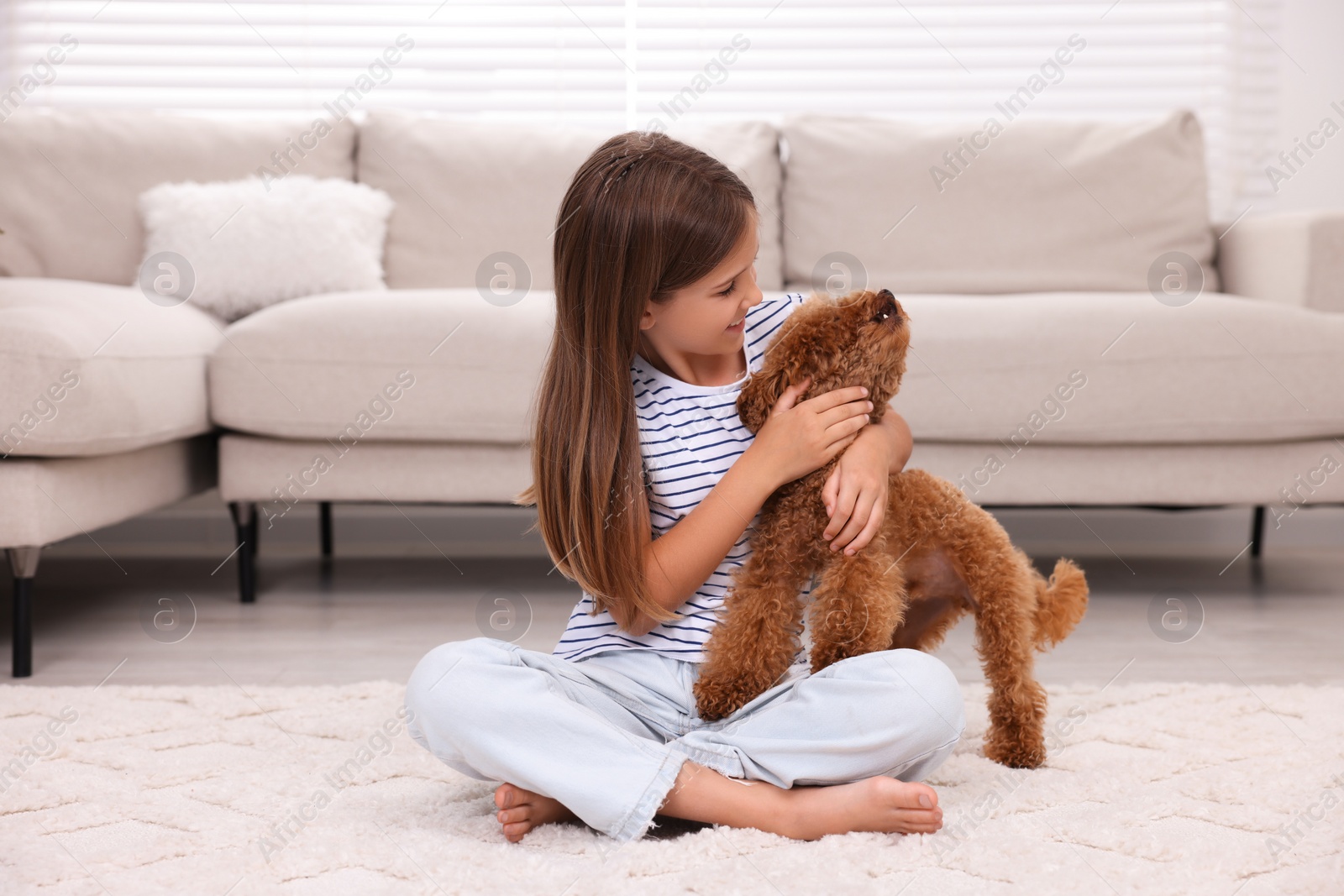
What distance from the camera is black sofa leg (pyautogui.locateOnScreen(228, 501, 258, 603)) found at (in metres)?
2.27

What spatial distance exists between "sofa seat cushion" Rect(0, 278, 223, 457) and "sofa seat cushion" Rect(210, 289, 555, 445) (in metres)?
0.12

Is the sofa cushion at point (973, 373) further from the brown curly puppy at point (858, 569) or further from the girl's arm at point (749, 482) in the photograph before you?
the girl's arm at point (749, 482)

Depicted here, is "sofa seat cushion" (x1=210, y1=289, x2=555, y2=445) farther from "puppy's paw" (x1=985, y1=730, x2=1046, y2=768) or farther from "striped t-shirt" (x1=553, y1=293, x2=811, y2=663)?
"puppy's paw" (x1=985, y1=730, x2=1046, y2=768)

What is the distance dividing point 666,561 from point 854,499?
8.7 inches

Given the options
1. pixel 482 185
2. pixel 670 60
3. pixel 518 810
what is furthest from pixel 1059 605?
pixel 670 60

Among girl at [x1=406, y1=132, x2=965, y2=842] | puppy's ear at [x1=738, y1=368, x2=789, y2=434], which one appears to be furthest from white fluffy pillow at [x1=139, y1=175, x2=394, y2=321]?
puppy's ear at [x1=738, y1=368, x2=789, y2=434]

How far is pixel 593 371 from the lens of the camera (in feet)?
4.16

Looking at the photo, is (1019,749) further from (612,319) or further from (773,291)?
(773,291)

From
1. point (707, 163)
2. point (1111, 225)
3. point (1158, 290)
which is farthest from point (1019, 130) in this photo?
point (707, 163)

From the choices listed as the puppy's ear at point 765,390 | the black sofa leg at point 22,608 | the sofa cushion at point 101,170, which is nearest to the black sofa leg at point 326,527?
the sofa cushion at point 101,170

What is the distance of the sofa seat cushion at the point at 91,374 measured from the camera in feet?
5.68

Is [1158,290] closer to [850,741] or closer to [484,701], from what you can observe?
[850,741]

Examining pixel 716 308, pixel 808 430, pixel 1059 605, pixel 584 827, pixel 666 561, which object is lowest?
pixel 584 827

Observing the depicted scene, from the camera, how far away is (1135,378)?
212 cm
